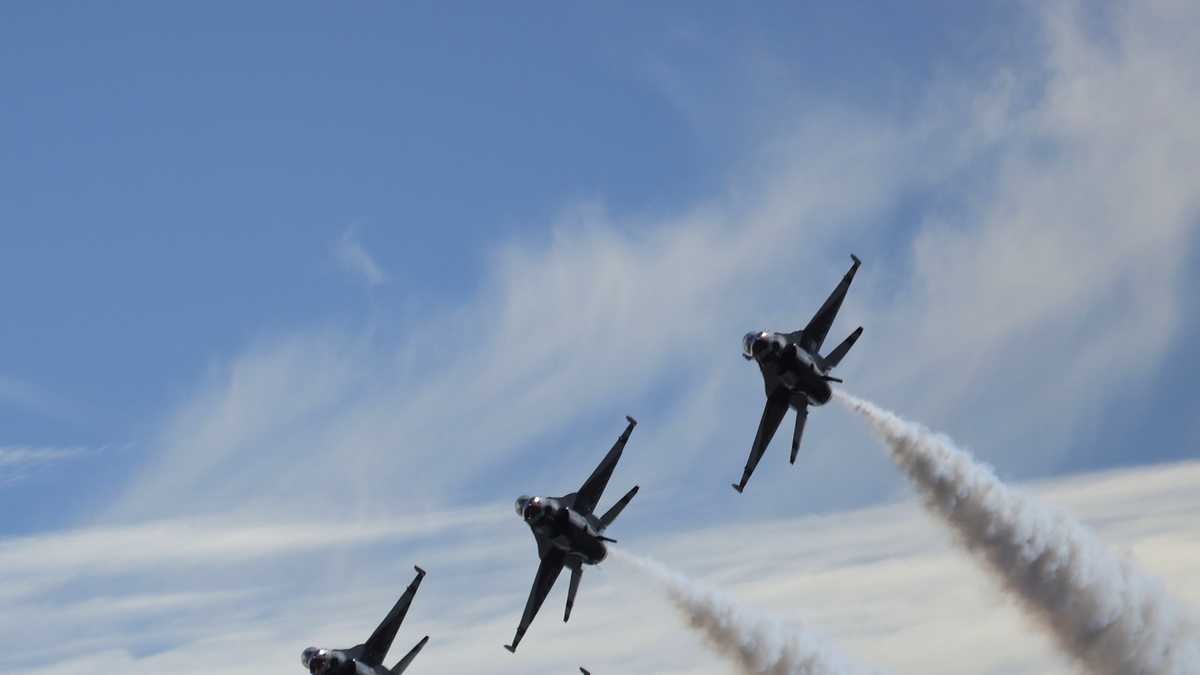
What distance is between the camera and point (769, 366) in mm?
134625

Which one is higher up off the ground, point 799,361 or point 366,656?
point 799,361

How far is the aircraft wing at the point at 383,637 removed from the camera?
5625 inches

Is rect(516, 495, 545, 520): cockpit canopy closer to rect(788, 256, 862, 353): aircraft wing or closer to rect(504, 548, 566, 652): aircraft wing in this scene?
rect(504, 548, 566, 652): aircraft wing

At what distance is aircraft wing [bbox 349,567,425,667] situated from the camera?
143m

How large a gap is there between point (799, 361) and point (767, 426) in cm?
844

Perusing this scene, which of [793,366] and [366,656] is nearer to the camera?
[793,366]

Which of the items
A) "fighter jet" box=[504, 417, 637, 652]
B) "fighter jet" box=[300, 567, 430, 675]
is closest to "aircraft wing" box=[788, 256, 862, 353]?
"fighter jet" box=[504, 417, 637, 652]

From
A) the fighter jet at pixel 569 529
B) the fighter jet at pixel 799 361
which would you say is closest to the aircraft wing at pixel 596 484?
the fighter jet at pixel 569 529

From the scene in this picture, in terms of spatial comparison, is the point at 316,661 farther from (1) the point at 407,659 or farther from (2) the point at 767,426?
(2) the point at 767,426

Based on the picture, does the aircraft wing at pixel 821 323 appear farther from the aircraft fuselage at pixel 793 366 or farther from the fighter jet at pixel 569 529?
the fighter jet at pixel 569 529

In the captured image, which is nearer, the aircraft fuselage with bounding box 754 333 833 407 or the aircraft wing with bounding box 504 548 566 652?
the aircraft fuselage with bounding box 754 333 833 407

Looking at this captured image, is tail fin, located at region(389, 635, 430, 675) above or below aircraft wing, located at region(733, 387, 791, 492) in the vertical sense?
below

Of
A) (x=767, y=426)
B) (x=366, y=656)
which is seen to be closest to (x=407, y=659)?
(x=366, y=656)

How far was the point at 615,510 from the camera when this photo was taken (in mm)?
140125
